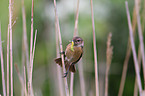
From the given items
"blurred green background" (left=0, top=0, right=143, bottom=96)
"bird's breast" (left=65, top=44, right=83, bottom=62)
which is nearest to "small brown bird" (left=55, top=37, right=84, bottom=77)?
"bird's breast" (left=65, top=44, right=83, bottom=62)

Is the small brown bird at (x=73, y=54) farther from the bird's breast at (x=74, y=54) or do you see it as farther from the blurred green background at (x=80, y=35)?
the blurred green background at (x=80, y=35)

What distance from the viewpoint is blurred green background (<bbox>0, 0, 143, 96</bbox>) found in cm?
284

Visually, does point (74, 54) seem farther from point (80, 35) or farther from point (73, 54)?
point (80, 35)

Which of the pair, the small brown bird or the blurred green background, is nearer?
the small brown bird

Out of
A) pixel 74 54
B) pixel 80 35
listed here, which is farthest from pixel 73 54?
pixel 80 35

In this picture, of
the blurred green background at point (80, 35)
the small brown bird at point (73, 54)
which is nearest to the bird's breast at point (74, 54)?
the small brown bird at point (73, 54)

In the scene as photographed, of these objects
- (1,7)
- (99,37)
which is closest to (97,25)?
(99,37)

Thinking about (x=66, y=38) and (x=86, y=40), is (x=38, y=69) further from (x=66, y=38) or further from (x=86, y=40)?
(x=86, y=40)

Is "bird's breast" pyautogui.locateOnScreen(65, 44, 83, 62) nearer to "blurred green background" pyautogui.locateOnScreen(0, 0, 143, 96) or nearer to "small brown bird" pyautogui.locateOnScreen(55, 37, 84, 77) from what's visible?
"small brown bird" pyautogui.locateOnScreen(55, 37, 84, 77)

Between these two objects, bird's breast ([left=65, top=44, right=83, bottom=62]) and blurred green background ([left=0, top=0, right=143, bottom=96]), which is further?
blurred green background ([left=0, top=0, right=143, bottom=96])

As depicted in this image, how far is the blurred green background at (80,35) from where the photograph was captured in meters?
2.84

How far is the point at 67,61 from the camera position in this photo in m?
1.65

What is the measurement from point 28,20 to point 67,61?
1.50m

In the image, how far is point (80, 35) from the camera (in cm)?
289
